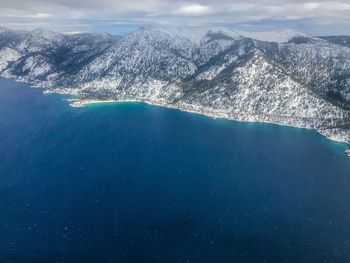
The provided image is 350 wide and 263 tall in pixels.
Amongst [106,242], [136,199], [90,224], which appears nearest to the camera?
[106,242]

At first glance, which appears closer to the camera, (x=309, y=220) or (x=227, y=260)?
(x=227, y=260)

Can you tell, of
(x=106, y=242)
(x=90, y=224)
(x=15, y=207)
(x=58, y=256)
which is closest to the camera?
(x=58, y=256)

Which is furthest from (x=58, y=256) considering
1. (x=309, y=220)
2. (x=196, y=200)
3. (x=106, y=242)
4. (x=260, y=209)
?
(x=309, y=220)

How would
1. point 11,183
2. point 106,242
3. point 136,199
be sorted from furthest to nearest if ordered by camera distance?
point 11,183 < point 136,199 < point 106,242

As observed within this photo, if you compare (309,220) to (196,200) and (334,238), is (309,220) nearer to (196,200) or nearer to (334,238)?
(334,238)

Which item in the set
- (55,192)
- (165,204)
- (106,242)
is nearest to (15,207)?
(55,192)

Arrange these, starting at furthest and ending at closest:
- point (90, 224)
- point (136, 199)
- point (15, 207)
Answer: point (136, 199) → point (15, 207) → point (90, 224)

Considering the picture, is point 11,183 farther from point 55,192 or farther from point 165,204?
point 165,204

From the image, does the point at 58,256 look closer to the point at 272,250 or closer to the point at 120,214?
the point at 120,214

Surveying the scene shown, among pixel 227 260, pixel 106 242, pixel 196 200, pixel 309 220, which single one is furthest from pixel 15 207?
pixel 309 220
